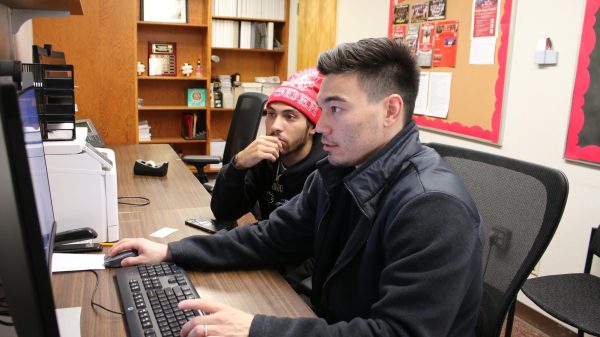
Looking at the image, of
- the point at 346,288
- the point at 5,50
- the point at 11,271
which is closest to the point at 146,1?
the point at 5,50

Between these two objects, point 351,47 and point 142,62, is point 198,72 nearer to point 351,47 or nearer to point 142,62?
point 142,62

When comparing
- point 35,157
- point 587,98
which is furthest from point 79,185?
point 587,98

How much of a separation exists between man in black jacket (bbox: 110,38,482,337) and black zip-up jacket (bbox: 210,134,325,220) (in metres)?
0.45

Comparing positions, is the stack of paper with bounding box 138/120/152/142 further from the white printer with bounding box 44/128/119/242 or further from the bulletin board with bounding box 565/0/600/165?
the bulletin board with bounding box 565/0/600/165

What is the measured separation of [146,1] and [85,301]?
4.39m

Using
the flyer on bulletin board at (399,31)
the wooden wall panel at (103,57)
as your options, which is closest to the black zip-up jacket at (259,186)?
the flyer on bulletin board at (399,31)

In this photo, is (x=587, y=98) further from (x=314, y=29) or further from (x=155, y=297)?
(x=314, y=29)

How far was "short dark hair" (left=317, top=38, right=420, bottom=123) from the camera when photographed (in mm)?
1152

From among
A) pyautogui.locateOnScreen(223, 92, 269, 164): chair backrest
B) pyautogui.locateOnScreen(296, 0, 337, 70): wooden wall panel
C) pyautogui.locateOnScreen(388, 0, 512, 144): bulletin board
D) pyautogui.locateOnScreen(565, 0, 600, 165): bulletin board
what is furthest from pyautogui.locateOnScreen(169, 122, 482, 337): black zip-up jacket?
pyautogui.locateOnScreen(296, 0, 337, 70): wooden wall panel

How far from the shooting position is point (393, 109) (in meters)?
1.16

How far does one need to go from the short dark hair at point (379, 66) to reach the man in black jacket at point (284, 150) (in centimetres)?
72

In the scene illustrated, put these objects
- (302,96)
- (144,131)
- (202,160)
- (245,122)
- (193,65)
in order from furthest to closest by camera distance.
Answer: (193,65) → (144,131) → (202,160) → (245,122) → (302,96)

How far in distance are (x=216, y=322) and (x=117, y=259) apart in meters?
0.51

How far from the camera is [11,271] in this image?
22.0 inches
